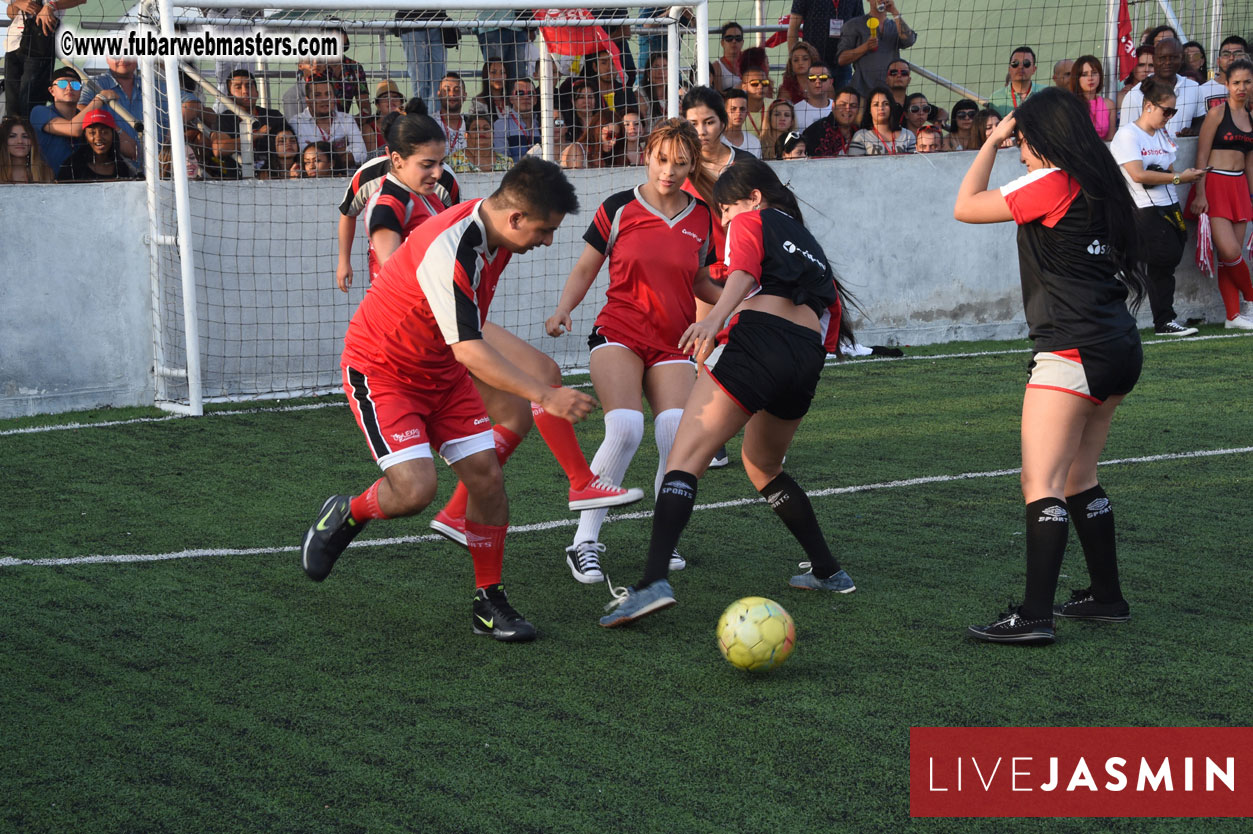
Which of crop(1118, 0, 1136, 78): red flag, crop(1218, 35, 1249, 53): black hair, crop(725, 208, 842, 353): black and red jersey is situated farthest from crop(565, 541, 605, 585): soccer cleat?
crop(1218, 35, 1249, 53): black hair

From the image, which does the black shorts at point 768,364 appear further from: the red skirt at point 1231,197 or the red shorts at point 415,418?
the red skirt at point 1231,197

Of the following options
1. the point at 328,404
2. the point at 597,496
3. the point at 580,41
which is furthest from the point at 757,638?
the point at 580,41

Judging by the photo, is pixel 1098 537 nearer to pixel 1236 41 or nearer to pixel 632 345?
pixel 632 345

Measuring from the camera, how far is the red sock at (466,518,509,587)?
480 cm

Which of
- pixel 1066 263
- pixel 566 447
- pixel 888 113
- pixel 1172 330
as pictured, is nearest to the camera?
pixel 1066 263

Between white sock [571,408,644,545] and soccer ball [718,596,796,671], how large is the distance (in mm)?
1289

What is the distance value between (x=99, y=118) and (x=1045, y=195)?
→ 774 centimetres

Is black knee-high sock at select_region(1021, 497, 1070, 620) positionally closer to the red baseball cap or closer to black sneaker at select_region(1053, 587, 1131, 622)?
black sneaker at select_region(1053, 587, 1131, 622)

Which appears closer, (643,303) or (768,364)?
(768,364)

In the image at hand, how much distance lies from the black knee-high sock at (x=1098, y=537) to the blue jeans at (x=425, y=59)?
771 centimetres

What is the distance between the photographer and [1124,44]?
13336 mm

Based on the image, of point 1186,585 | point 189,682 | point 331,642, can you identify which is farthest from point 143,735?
point 1186,585

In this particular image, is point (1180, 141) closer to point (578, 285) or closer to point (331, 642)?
point (578, 285)

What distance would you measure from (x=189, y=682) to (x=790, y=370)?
7.65 ft
